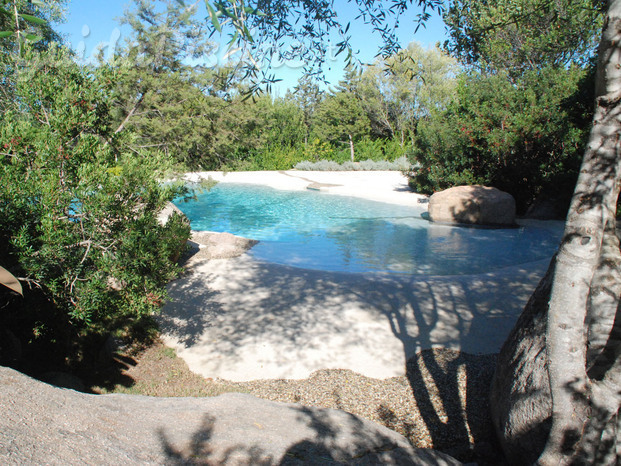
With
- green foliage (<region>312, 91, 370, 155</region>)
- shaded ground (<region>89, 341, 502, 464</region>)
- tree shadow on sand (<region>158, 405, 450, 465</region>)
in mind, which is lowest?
shaded ground (<region>89, 341, 502, 464</region>)

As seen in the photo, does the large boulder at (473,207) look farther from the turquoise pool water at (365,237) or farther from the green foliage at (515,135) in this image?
the green foliage at (515,135)

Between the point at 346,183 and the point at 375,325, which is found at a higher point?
the point at 346,183

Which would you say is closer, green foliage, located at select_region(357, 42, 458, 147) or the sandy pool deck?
the sandy pool deck

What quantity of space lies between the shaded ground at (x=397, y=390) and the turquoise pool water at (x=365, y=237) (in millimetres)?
4556

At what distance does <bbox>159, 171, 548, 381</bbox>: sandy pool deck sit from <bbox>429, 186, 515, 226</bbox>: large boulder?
5.90 metres

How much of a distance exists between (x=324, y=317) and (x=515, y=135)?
1133cm

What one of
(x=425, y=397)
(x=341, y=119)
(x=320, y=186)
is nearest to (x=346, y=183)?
(x=320, y=186)

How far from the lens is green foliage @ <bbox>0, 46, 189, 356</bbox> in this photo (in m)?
3.50

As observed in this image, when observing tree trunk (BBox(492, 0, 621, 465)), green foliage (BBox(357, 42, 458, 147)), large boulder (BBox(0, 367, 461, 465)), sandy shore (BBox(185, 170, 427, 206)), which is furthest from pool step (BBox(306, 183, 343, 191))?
tree trunk (BBox(492, 0, 621, 465))

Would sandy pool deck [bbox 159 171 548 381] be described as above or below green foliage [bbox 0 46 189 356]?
below

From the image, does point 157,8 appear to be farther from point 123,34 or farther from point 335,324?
point 335,324

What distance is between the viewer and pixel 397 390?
4590 mm

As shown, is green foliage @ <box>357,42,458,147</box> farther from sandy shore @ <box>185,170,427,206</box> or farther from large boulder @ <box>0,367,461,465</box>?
large boulder @ <box>0,367,461,465</box>

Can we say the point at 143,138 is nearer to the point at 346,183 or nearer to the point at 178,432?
the point at 178,432
